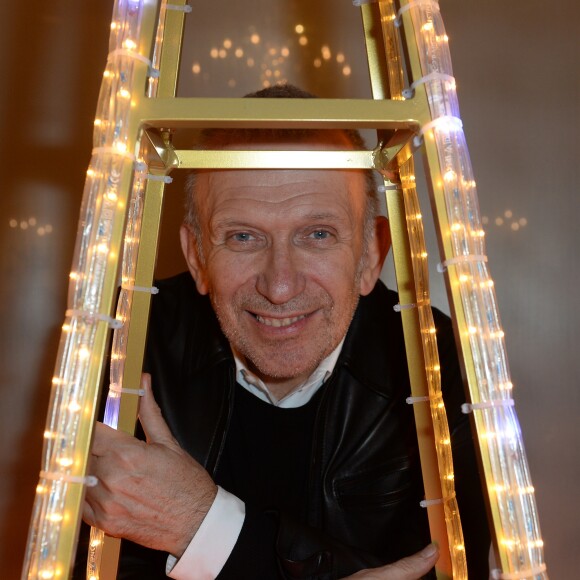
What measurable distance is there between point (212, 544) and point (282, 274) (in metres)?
0.44

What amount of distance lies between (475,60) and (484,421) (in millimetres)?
1576

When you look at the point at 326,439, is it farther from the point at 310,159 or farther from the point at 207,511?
the point at 310,159

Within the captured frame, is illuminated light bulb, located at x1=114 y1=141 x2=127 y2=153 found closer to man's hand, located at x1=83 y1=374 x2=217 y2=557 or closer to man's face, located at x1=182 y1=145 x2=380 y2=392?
man's hand, located at x1=83 y1=374 x2=217 y2=557

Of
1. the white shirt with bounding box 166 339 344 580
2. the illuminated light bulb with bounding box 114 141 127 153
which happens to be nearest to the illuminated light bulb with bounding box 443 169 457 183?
the illuminated light bulb with bounding box 114 141 127 153

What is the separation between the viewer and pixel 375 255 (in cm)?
148

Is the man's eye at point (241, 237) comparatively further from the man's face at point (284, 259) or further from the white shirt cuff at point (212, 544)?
the white shirt cuff at point (212, 544)

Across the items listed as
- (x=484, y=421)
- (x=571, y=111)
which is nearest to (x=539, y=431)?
(x=571, y=111)

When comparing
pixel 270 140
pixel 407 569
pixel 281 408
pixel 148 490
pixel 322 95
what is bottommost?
pixel 407 569

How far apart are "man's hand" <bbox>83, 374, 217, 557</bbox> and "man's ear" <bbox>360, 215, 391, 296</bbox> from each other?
0.52 metres

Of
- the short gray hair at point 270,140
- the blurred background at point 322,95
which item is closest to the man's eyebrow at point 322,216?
the short gray hair at point 270,140

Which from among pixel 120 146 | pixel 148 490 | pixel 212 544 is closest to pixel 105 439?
pixel 148 490

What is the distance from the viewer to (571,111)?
6.89 ft

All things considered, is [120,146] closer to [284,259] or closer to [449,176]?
[449,176]

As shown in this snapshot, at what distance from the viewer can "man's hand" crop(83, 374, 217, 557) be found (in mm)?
1007
